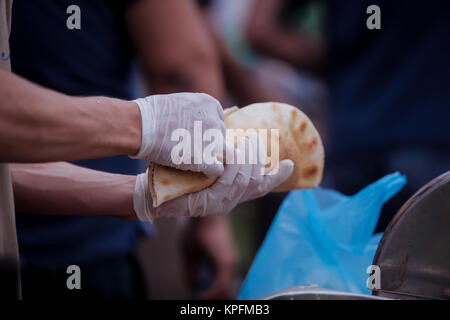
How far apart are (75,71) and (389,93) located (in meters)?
1.21

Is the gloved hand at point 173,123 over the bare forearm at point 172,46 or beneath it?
beneath

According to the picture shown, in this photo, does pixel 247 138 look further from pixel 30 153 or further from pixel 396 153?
pixel 396 153

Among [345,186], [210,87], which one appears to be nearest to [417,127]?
[345,186]

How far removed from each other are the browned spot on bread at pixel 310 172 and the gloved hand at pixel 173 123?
24 centimetres

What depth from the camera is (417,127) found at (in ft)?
6.68

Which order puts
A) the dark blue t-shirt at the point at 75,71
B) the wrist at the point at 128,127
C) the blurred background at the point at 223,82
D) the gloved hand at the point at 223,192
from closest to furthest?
the wrist at the point at 128,127 < the gloved hand at the point at 223,192 < the dark blue t-shirt at the point at 75,71 < the blurred background at the point at 223,82

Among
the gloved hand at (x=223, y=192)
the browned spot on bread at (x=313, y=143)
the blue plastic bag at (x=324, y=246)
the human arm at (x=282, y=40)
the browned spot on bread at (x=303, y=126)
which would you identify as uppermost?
the human arm at (x=282, y=40)

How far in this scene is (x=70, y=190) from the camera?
1150 millimetres

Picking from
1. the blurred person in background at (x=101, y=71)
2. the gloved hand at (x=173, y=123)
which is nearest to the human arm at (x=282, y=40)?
the blurred person in background at (x=101, y=71)

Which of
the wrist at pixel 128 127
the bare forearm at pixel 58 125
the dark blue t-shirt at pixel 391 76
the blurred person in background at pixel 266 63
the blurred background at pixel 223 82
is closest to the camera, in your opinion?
the bare forearm at pixel 58 125

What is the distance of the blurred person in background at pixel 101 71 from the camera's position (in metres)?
1.33

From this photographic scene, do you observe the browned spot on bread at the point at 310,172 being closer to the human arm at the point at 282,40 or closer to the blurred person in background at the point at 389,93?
the blurred person in background at the point at 389,93

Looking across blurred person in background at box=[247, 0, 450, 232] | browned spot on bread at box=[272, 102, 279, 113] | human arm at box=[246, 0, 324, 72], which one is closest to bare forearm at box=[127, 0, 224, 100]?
browned spot on bread at box=[272, 102, 279, 113]
